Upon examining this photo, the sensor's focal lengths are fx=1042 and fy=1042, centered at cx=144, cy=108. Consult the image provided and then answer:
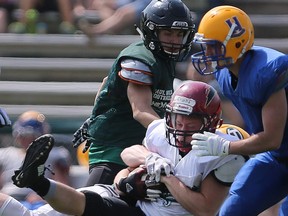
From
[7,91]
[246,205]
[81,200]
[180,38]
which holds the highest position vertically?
[180,38]

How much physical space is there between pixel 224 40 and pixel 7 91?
3.82 meters

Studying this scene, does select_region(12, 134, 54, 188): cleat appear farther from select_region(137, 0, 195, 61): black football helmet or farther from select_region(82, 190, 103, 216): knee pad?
select_region(137, 0, 195, 61): black football helmet

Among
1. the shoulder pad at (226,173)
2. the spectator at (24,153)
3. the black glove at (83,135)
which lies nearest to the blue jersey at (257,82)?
the shoulder pad at (226,173)

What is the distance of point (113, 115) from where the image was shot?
17.5 ft

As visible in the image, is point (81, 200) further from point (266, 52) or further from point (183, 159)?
point (266, 52)

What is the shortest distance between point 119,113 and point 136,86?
0.21m

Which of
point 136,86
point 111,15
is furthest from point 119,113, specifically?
point 111,15

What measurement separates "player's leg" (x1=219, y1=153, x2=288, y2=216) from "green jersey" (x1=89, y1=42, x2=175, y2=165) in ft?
1.82

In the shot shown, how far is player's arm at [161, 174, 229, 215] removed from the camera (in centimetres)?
450

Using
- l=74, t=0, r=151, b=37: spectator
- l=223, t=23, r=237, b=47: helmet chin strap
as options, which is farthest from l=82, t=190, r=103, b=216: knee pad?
l=74, t=0, r=151, b=37: spectator

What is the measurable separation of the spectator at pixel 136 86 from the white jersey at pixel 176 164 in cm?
43

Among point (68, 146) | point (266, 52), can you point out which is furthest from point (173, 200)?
point (68, 146)

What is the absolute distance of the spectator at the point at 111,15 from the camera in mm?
8289

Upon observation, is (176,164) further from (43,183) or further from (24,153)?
(24,153)
